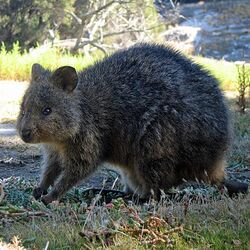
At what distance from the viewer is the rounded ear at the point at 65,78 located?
18.9 feet

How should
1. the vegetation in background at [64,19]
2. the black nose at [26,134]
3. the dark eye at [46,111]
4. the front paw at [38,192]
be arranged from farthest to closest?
the vegetation in background at [64,19] → the front paw at [38,192] → the dark eye at [46,111] → the black nose at [26,134]

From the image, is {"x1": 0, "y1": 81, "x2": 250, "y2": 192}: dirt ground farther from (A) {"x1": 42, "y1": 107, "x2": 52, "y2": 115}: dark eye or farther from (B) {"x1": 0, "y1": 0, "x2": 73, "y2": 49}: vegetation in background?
(B) {"x1": 0, "y1": 0, "x2": 73, "y2": 49}: vegetation in background

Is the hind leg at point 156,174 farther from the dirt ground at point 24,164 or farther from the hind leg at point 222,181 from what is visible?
the dirt ground at point 24,164

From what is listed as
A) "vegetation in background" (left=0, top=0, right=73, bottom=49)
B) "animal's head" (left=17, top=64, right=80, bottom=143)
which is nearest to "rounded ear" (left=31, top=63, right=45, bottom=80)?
"animal's head" (left=17, top=64, right=80, bottom=143)

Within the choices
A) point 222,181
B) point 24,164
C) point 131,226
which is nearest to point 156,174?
point 222,181

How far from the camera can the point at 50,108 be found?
5629mm

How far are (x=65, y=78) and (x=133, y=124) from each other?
0.77 metres

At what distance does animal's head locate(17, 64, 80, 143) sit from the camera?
5.50m

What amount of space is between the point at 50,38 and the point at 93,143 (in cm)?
2321

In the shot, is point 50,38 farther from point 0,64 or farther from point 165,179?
point 165,179

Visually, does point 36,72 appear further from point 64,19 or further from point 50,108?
point 64,19

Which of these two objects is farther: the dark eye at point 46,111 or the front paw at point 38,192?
the front paw at point 38,192

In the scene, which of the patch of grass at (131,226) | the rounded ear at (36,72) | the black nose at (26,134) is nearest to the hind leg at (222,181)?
the patch of grass at (131,226)

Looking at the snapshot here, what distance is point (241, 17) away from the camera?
35.0 m
